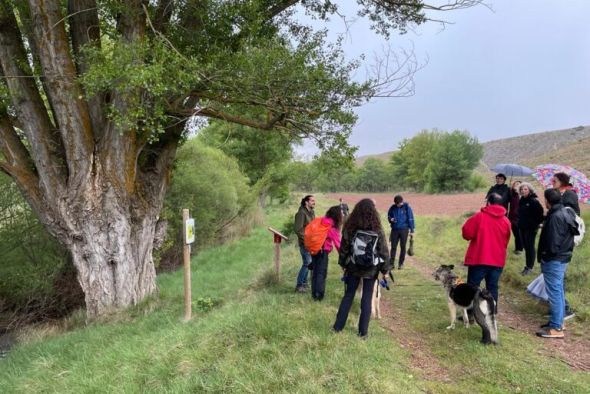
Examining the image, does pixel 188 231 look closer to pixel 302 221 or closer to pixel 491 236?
pixel 302 221

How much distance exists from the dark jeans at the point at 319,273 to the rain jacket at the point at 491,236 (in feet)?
7.77

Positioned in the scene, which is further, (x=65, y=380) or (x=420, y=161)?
(x=420, y=161)

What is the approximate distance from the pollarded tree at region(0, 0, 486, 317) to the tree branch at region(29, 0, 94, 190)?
0.02 m

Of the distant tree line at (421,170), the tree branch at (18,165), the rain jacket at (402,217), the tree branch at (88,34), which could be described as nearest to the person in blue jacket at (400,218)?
the rain jacket at (402,217)

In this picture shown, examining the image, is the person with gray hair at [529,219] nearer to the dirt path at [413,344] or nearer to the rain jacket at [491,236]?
the rain jacket at [491,236]

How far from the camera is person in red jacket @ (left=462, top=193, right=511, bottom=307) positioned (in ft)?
18.9

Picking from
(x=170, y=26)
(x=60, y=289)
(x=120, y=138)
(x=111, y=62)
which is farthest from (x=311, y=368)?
(x=60, y=289)

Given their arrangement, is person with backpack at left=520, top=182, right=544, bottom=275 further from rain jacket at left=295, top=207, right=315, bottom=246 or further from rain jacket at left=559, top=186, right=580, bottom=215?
rain jacket at left=295, top=207, right=315, bottom=246

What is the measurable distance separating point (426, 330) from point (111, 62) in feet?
19.6

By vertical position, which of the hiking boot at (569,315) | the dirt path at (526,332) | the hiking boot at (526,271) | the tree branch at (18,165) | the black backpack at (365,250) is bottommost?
the dirt path at (526,332)

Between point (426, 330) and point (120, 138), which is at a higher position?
point (120, 138)

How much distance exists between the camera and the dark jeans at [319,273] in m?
7.01

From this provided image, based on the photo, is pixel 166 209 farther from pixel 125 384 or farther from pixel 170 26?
pixel 125 384

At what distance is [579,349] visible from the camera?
17.4 feet
